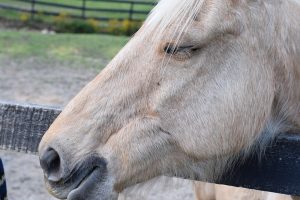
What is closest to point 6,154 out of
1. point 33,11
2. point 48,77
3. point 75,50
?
point 48,77

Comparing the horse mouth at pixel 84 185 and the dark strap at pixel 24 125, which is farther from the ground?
the horse mouth at pixel 84 185

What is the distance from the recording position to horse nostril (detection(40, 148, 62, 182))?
1.74m

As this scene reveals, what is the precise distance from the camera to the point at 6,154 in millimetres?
5699

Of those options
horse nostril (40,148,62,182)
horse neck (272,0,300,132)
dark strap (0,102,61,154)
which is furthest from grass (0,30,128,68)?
horse nostril (40,148,62,182)

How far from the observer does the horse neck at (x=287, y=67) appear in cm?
192

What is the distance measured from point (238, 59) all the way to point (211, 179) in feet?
1.50

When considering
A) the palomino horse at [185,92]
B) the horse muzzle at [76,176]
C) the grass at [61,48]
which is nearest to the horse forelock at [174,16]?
the palomino horse at [185,92]

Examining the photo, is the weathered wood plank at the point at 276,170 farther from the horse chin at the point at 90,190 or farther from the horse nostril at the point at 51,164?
the horse nostril at the point at 51,164

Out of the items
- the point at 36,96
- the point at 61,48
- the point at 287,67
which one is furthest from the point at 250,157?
the point at 61,48

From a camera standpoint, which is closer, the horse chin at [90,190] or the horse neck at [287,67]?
the horse chin at [90,190]

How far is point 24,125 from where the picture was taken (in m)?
2.14

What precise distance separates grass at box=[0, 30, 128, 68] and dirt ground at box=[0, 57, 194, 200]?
0.49 meters

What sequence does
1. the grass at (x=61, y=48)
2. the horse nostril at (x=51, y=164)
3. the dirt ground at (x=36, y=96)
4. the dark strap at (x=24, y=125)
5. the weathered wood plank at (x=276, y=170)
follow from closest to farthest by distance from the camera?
the horse nostril at (x=51, y=164), the weathered wood plank at (x=276, y=170), the dark strap at (x=24, y=125), the dirt ground at (x=36, y=96), the grass at (x=61, y=48)

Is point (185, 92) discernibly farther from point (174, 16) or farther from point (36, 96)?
point (36, 96)
